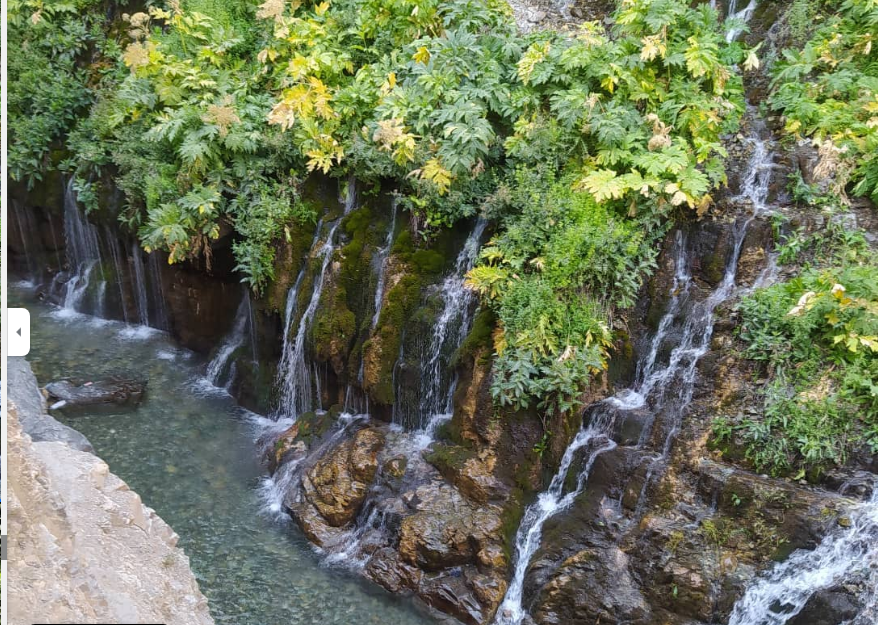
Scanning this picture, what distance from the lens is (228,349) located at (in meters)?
12.4

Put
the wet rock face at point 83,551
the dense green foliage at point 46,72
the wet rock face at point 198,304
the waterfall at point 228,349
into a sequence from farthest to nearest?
the dense green foliage at point 46,72 → the wet rock face at point 198,304 → the waterfall at point 228,349 → the wet rock face at point 83,551

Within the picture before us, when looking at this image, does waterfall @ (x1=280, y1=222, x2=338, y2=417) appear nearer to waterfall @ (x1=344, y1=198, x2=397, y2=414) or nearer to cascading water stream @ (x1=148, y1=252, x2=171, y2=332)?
waterfall @ (x1=344, y1=198, x2=397, y2=414)

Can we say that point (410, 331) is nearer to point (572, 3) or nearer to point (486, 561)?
point (486, 561)

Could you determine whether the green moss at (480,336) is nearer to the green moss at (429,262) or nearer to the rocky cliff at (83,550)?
the green moss at (429,262)

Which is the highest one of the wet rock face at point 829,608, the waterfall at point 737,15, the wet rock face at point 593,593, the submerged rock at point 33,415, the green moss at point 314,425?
the waterfall at point 737,15

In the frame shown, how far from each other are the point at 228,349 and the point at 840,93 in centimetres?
1030

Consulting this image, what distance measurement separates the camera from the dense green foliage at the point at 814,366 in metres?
7.00

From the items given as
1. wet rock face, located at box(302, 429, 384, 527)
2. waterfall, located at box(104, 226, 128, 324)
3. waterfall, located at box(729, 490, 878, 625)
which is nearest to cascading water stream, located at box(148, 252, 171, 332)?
waterfall, located at box(104, 226, 128, 324)

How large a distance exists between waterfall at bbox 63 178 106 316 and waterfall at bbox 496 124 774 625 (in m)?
10.6

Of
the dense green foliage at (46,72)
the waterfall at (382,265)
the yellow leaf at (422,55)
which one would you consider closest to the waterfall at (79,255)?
the dense green foliage at (46,72)

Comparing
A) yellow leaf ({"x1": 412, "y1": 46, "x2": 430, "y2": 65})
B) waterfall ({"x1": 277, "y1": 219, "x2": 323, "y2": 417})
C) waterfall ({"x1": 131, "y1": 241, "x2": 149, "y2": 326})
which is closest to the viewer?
yellow leaf ({"x1": 412, "y1": 46, "x2": 430, "y2": 65})

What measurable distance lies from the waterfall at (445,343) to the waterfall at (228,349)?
13.4 ft

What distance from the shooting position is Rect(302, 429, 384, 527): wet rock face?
891 centimetres

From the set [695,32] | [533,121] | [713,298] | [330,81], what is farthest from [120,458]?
[695,32]
